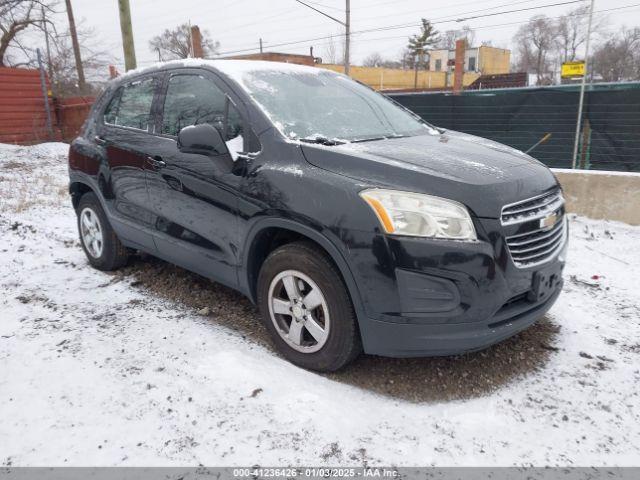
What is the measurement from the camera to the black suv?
2.33 m

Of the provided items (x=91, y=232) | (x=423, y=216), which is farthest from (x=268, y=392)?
(x=91, y=232)

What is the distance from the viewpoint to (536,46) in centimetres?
6712

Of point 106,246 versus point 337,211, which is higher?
point 337,211

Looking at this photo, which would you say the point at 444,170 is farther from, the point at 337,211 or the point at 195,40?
the point at 195,40

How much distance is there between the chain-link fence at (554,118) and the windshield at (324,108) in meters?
6.21

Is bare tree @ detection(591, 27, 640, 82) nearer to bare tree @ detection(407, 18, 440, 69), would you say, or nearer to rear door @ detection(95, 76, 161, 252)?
bare tree @ detection(407, 18, 440, 69)

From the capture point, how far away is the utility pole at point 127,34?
12.3m

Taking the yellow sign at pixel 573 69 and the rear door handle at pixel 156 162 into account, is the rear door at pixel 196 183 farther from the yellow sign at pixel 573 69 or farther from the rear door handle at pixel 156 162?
the yellow sign at pixel 573 69

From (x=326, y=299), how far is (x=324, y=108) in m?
1.42

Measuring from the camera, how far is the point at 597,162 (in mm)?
8508

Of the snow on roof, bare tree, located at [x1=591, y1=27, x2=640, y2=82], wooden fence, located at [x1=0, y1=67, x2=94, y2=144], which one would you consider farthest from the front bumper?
bare tree, located at [x1=591, y1=27, x2=640, y2=82]

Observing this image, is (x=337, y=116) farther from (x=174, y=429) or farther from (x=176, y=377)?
(x=174, y=429)

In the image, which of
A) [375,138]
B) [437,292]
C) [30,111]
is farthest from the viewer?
[30,111]

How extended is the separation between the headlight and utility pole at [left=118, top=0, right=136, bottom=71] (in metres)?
12.1
